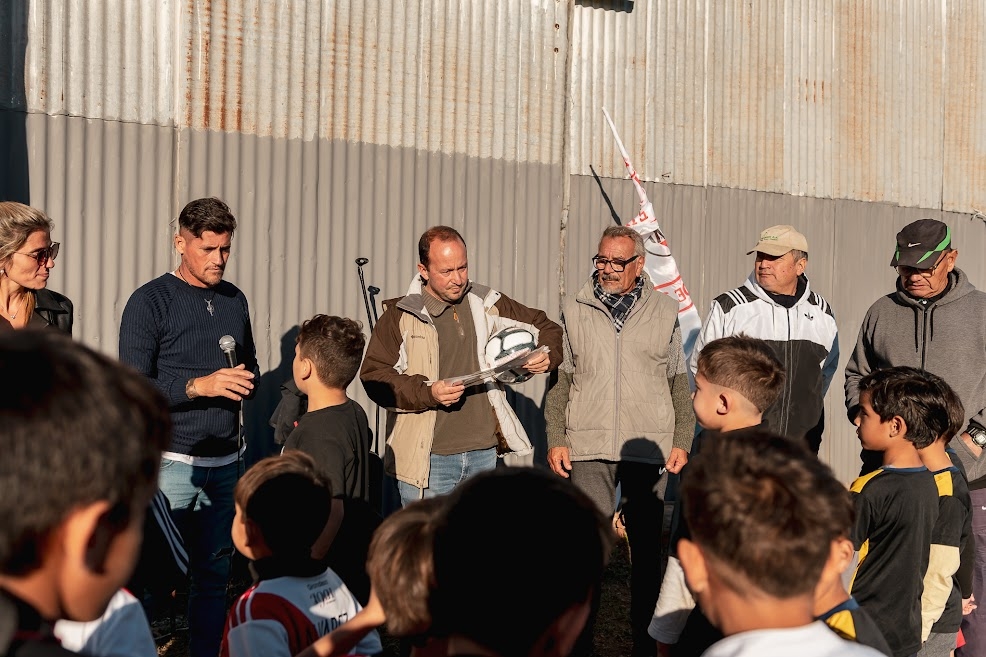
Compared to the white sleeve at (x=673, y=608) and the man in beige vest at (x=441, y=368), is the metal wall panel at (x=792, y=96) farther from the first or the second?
the white sleeve at (x=673, y=608)

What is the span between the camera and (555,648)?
1.66 metres

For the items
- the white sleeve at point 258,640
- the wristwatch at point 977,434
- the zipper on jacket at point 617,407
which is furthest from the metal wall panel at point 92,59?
the wristwatch at point 977,434

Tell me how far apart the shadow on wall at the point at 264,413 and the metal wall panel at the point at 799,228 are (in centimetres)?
253

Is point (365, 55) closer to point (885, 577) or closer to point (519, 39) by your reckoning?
point (519, 39)

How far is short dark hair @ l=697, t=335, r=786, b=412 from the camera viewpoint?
3.69 metres

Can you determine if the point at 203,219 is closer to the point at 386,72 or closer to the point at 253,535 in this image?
the point at 253,535

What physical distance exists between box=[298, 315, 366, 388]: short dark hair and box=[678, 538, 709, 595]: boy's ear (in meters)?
2.32

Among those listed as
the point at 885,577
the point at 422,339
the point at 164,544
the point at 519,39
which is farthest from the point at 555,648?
the point at 519,39

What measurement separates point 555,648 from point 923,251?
13.5 ft

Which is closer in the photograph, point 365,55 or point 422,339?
point 422,339

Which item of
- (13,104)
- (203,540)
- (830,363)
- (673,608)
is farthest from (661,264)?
(673,608)

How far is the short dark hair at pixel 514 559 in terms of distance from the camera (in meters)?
1.61

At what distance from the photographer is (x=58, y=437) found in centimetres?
122

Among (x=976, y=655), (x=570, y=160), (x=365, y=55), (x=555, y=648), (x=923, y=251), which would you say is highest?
(x=365, y=55)
